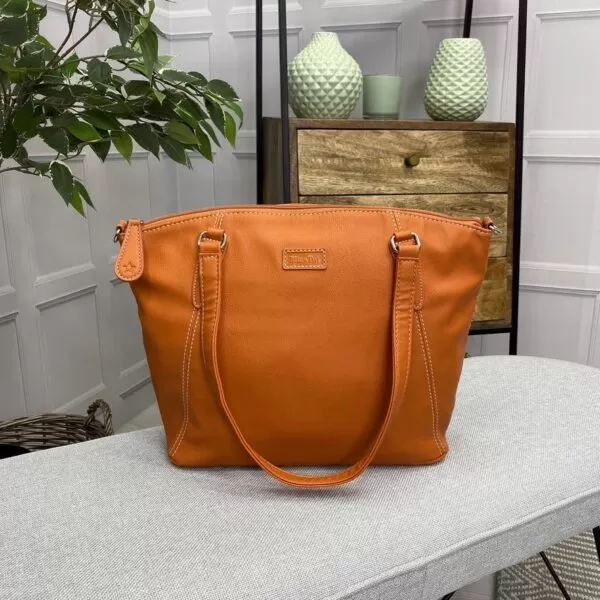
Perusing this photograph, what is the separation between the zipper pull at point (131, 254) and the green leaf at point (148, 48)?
164mm

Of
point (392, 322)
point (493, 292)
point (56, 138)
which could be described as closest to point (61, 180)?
point (56, 138)

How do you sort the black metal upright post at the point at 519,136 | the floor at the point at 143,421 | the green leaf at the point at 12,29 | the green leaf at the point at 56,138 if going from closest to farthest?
the green leaf at the point at 12,29
the green leaf at the point at 56,138
the black metal upright post at the point at 519,136
the floor at the point at 143,421

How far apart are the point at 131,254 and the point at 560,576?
1.10 meters

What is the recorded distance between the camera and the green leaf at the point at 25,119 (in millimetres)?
650

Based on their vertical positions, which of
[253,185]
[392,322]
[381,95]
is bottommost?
[392,322]

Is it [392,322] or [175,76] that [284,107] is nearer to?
[175,76]

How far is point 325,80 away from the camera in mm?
1272

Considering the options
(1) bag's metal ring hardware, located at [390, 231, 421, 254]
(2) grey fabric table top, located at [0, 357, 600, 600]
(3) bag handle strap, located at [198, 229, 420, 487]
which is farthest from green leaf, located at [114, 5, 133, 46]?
(2) grey fabric table top, located at [0, 357, 600, 600]

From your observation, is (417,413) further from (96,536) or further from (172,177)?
(172,177)

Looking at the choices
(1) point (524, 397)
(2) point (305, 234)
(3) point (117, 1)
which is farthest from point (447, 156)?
(3) point (117, 1)

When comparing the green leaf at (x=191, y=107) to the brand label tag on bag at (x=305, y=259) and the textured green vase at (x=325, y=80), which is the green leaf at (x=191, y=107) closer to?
the brand label tag on bag at (x=305, y=259)

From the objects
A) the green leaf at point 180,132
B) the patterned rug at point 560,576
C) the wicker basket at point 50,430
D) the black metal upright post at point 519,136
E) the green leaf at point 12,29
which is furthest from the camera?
the black metal upright post at point 519,136

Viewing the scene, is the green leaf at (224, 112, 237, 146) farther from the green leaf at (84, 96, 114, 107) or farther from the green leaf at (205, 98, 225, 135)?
the green leaf at (84, 96, 114, 107)

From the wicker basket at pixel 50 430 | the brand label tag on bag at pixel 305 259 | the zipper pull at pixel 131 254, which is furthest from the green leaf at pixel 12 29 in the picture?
the wicker basket at pixel 50 430
